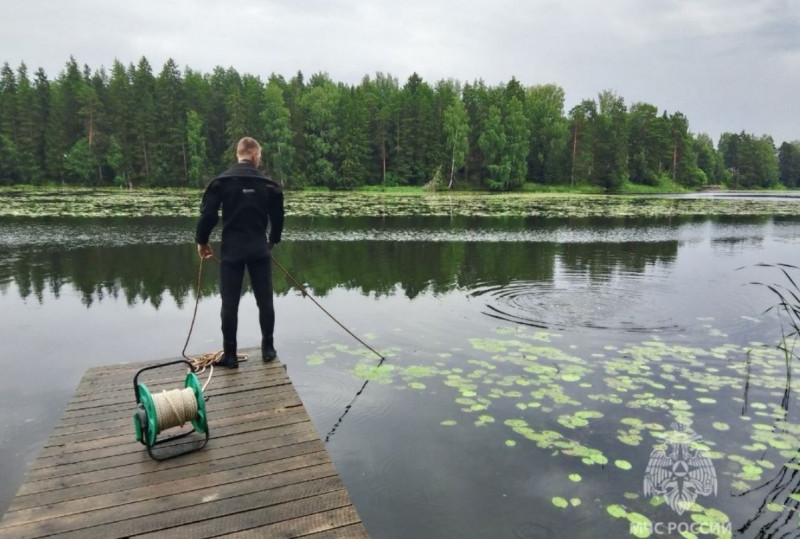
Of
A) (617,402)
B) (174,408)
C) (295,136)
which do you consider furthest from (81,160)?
(617,402)

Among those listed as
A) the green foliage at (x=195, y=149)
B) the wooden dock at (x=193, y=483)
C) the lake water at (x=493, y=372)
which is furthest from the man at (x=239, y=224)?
the green foliage at (x=195, y=149)

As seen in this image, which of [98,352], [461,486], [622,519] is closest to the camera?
[622,519]

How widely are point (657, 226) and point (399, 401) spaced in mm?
24968

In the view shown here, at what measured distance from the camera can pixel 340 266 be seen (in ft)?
50.9

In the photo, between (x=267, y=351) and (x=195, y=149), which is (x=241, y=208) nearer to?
(x=267, y=351)

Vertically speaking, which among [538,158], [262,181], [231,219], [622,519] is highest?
[538,158]

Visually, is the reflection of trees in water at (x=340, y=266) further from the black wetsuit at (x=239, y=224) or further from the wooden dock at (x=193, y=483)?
the wooden dock at (x=193, y=483)

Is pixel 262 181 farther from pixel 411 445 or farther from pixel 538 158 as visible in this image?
pixel 538 158

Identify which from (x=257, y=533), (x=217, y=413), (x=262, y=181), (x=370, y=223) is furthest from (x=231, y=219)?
(x=370, y=223)

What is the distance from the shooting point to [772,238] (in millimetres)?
22547

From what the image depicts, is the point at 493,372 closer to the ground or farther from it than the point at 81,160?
closer to the ground

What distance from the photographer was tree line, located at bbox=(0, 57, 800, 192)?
63000 mm

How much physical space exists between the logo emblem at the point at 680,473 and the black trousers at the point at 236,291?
14.1 ft

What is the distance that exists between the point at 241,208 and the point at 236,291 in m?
0.95
